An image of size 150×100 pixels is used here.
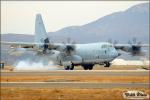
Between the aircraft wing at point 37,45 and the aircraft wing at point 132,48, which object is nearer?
the aircraft wing at point 37,45

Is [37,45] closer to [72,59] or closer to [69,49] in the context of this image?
[69,49]

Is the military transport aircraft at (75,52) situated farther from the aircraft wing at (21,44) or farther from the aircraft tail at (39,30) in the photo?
the aircraft tail at (39,30)

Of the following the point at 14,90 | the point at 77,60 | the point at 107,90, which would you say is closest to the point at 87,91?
the point at 107,90

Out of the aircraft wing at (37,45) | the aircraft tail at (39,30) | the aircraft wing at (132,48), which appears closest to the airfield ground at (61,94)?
the aircraft wing at (37,45)

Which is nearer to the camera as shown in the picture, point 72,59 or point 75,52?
point 72,59

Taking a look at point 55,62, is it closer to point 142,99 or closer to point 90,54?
point 90,54

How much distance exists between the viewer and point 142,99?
1270 inches

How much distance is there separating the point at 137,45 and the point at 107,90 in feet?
183

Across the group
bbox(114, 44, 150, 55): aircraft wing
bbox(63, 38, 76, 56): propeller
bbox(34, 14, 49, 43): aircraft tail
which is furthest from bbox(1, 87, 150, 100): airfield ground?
bbox(34, 14, 49, 43): aircraft tail

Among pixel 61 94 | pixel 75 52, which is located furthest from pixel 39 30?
pixel 61 94

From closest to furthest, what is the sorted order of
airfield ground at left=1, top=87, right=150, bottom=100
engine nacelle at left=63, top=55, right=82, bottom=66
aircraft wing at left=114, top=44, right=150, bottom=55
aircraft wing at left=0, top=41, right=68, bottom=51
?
1. airfield ground at left=1, top=87, right=150, bottom=100
2. aircraft wing at left=0, top=41, right=68, bottom=51
3. engine nacelle at left=63, top=55, right=82, bottom=66
4. aircraft wing at left=114, top=44, right=150, bottom=55

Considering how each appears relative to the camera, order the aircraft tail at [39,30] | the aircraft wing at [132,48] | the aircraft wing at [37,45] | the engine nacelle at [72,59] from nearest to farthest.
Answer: the aircraft wing at [37,45]
the engine nacelle at [72,59]
the aircraft wing at [132,48]
the aircraft tail at [39,30]

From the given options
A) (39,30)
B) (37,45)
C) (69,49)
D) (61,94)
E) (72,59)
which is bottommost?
(61,94)

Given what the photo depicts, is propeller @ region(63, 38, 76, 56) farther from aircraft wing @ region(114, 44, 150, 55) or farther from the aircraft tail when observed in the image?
the aircraft tail
